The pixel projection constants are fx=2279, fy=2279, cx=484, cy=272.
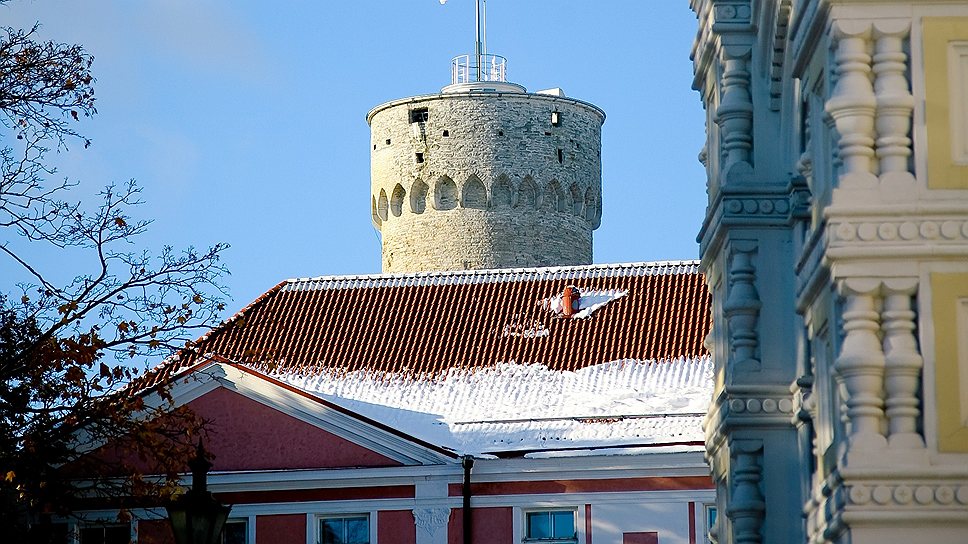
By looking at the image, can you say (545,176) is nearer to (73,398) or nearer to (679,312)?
(679,312)

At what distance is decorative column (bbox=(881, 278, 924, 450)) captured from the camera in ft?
41.2

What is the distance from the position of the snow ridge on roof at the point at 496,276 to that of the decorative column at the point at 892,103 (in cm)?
2180

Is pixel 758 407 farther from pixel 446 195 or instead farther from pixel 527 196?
pixel 446 195

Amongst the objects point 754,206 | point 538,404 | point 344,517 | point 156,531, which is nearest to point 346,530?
point 344,517

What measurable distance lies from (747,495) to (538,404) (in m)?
14.4

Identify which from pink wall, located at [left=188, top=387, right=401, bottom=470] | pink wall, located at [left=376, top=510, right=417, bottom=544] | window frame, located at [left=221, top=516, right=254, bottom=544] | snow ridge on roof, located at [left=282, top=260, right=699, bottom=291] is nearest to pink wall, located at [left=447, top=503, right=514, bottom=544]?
pink wall, located at [left=376, top=510, right=417, bottom=544]

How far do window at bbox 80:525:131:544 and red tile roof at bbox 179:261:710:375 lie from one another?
3.43m

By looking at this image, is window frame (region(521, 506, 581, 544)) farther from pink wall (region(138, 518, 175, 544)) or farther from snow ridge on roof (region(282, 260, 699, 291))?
snow ridge on roof (region(282, 260, 699, 291))

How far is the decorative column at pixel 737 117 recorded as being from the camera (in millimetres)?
17359

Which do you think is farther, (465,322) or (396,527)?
(465,322)

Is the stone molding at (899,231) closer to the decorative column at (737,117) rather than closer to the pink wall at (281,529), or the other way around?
the decorative column at (737,117)

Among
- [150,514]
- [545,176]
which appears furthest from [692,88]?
[545,176]

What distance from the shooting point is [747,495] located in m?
16.9

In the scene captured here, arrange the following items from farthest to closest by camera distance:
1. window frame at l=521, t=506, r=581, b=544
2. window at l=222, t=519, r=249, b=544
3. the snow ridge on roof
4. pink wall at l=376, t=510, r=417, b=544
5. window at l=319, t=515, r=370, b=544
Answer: the snow ridge on roof → window at l=222, t=519, r=249, b=544 → window at l=319, t=515, r=370, b=544 → pink wall at l=376, t=510, r=417, b=544 → window frame at l=521, t=506, r=581, b=544
